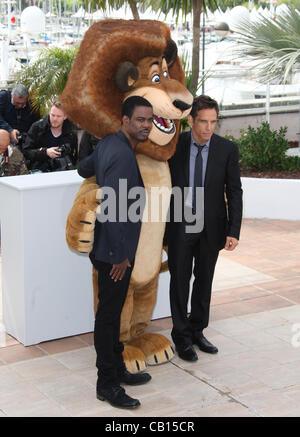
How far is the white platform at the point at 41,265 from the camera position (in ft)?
15.5

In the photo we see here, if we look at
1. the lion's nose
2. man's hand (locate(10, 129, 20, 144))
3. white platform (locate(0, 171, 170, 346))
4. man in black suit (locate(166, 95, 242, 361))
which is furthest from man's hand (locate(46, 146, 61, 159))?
the lion's nose

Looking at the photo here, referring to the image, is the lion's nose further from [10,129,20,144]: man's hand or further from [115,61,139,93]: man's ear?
[10,129,20,144]: man's hand

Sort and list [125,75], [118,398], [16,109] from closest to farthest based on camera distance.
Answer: [118,398]
[125,75]
[16,109]

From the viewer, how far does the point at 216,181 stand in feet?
14.8

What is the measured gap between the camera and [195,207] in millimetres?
4527

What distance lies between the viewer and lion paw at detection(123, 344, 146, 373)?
4426 millimetres

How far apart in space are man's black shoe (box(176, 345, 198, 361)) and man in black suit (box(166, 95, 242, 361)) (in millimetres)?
255

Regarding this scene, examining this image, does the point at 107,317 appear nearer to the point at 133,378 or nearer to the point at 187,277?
the point at 133,378

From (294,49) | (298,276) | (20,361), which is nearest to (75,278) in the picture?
(20,361)

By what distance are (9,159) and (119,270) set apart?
11.7ft

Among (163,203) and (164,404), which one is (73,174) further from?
(164,404)

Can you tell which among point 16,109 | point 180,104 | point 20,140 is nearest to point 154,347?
point 180,104

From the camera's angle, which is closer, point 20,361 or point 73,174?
point 20,361
